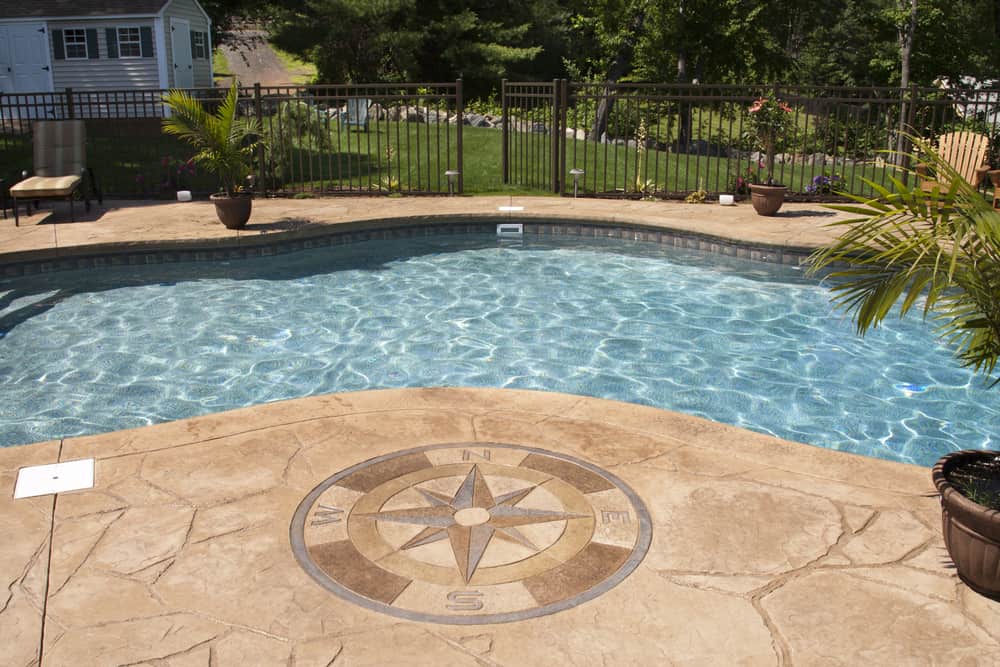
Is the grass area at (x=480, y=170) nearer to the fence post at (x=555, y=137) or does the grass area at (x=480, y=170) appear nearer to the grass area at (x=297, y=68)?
the fence post at (x=555, y=137)

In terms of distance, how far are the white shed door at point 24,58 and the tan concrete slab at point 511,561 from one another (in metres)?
25.7

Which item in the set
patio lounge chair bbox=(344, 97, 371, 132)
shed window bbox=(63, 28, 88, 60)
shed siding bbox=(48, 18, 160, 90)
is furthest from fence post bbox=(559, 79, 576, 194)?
shed window bbox=(63, 28, 88, 60)

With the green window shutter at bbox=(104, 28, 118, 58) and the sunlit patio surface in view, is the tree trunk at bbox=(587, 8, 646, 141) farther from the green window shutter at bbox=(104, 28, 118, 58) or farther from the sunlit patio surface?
the sunlit patio surface

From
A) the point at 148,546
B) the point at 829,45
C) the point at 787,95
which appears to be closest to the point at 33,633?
the point at 148,546

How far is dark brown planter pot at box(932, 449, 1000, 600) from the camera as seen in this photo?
3.12 metres

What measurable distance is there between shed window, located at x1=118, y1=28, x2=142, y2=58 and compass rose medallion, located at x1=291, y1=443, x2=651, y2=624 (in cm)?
2546

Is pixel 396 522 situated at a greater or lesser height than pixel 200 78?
lesser

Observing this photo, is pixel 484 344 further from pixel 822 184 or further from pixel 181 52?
pixel 181 52

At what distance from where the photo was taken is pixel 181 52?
27.6 meters

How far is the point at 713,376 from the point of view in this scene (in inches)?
286

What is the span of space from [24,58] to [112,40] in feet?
9.30

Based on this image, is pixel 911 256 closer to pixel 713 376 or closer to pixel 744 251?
pixel 713 376

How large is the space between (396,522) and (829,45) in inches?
2160

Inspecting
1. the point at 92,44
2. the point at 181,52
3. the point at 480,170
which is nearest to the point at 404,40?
the point at 181,52
